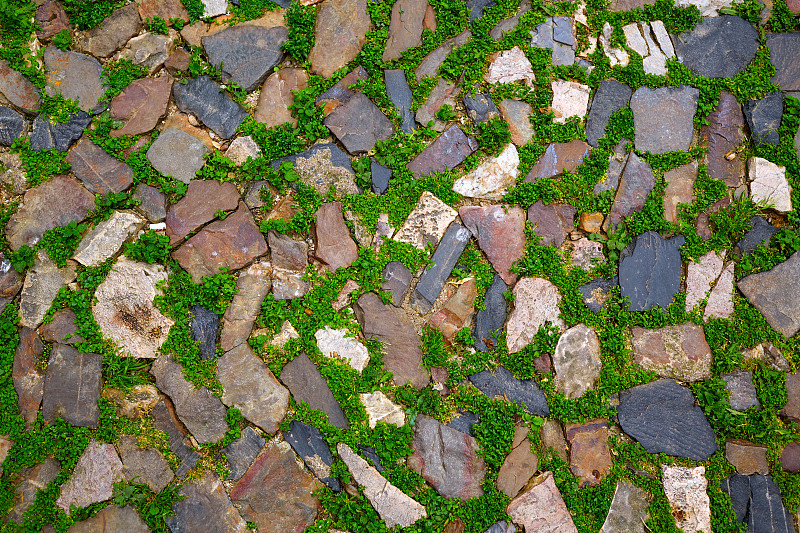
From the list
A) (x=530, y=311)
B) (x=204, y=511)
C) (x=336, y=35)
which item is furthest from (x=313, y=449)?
(x=336, y=35)

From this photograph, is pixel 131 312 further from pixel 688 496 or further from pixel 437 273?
pixel 688 496

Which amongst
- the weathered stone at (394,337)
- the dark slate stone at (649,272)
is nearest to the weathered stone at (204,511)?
the weathered stone at (394,337)

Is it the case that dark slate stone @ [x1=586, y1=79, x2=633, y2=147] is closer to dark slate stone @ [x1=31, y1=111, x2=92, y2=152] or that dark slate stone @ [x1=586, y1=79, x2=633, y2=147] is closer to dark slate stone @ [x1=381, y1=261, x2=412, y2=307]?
dark slate stone @ [x1=381, y1=261, x2=412, y2=307]

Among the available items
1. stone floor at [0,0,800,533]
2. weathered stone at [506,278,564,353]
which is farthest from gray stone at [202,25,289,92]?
weathered stone at [506,278,564,353]

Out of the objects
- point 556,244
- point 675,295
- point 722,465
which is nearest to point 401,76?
point 556,244

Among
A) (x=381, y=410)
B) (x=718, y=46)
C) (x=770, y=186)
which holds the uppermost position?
(x=718, y=46)

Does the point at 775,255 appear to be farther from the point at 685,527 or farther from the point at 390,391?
the point at 390,391
